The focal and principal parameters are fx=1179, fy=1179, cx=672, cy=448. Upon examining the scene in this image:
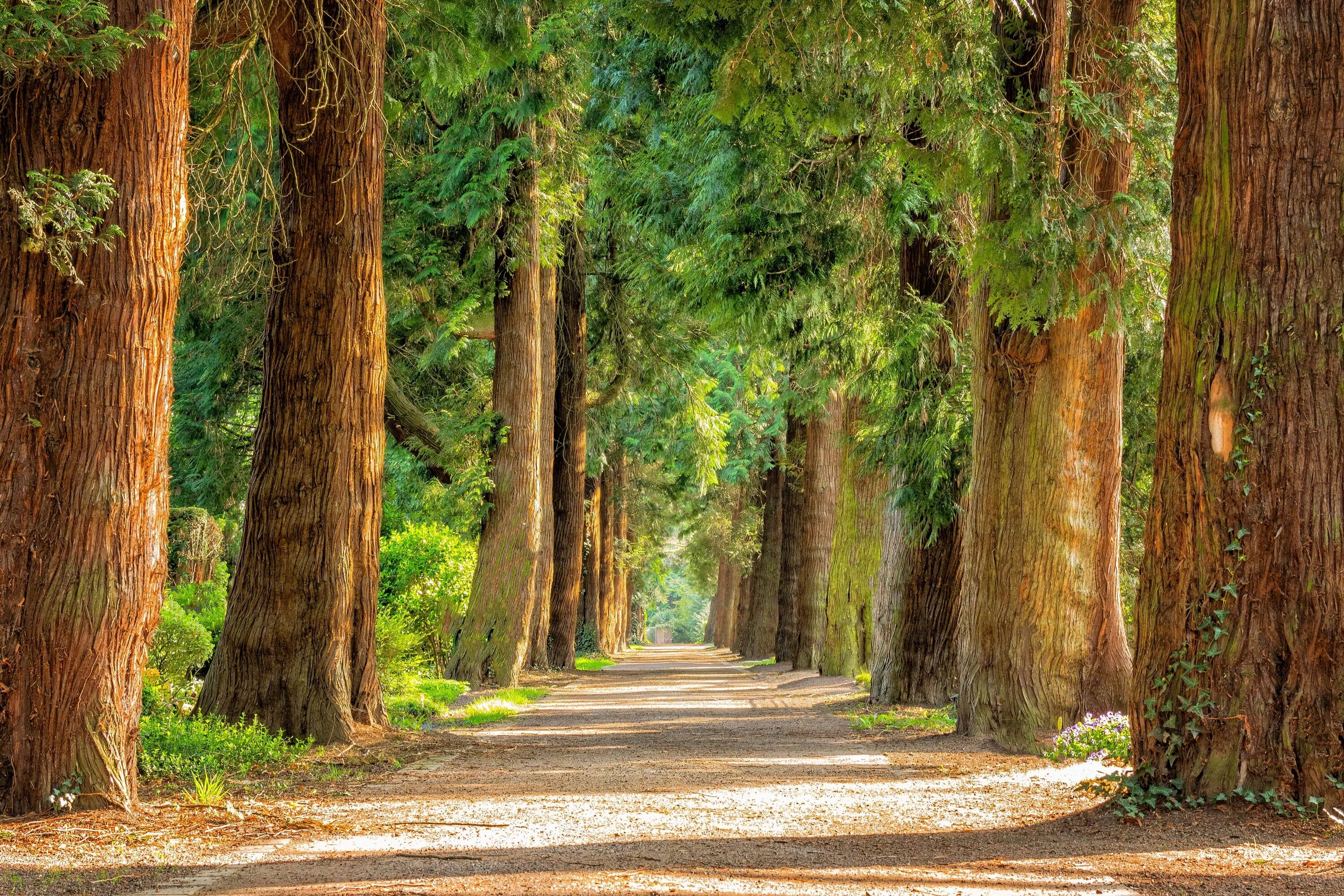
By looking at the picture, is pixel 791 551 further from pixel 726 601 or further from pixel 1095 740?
pixel 726 601

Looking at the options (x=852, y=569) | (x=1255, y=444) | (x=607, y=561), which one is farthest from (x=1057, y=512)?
(x=607, y=561)

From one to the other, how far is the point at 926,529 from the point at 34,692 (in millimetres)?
10102

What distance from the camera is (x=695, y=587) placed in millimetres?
69750

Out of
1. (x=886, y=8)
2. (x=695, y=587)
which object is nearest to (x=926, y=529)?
(x=886, y=8)

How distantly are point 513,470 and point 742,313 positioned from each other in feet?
20.7

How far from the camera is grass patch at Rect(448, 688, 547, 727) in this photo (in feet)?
44.3

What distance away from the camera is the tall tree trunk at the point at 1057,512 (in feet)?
32.9

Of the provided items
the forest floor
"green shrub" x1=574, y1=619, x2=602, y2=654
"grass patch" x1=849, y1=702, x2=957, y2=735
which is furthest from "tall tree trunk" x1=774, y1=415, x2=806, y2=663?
the forest floor

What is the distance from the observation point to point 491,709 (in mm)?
14484

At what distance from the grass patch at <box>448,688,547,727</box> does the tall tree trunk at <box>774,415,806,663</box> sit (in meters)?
10.5

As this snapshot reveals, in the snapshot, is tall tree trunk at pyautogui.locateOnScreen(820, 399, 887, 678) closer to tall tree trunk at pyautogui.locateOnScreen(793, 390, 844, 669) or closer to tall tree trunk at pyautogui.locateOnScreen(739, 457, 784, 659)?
tall tree trunk at pyautogui.locateOnScreen(793, 390, 844, 669)

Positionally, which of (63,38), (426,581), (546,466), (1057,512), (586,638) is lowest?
(586,638)

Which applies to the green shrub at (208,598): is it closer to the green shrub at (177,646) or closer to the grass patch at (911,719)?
the green shrub at (177,646)

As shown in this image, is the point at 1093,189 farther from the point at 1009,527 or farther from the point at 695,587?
the point at 695,587
